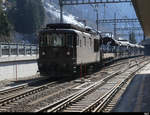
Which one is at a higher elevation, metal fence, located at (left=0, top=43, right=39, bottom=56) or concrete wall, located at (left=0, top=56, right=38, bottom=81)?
metal fence, located at (left=0, top=43, right=39, bottom=56)

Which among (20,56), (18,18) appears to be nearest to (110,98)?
(20,56)

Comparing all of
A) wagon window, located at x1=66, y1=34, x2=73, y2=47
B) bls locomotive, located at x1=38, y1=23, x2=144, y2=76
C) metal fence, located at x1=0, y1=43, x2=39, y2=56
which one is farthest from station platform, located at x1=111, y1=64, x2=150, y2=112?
metal fence, located at x1=0, y1=43, x2=39, y2=56

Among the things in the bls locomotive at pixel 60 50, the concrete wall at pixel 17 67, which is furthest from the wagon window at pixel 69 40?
the concrete wall at pixel 17 67

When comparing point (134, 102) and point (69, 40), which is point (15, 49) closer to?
point (69, 40)

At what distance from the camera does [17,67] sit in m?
24.4

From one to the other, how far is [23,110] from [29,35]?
10295 centimetres

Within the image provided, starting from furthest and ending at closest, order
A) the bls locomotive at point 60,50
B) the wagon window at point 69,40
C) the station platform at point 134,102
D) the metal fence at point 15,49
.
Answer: the metal fence at point 15,49 → the wagon window at point 69,40 → the bls locomotive at point 60,50 → the station platform at point 134,102

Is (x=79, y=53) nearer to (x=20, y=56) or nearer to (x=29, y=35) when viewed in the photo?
(x=20, y=56)

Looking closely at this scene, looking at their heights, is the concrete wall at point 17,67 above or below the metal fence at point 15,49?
below

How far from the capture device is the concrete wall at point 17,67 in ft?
73.0

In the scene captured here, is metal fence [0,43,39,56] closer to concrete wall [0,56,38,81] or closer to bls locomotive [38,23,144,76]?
concrete wall [0,56,38,81]

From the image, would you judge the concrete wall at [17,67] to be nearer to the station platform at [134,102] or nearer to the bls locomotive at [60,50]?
the bls locomotive at [60,50]

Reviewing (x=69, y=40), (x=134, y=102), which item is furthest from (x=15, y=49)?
(x=134, y=102)

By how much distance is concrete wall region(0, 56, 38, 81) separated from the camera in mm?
22266
